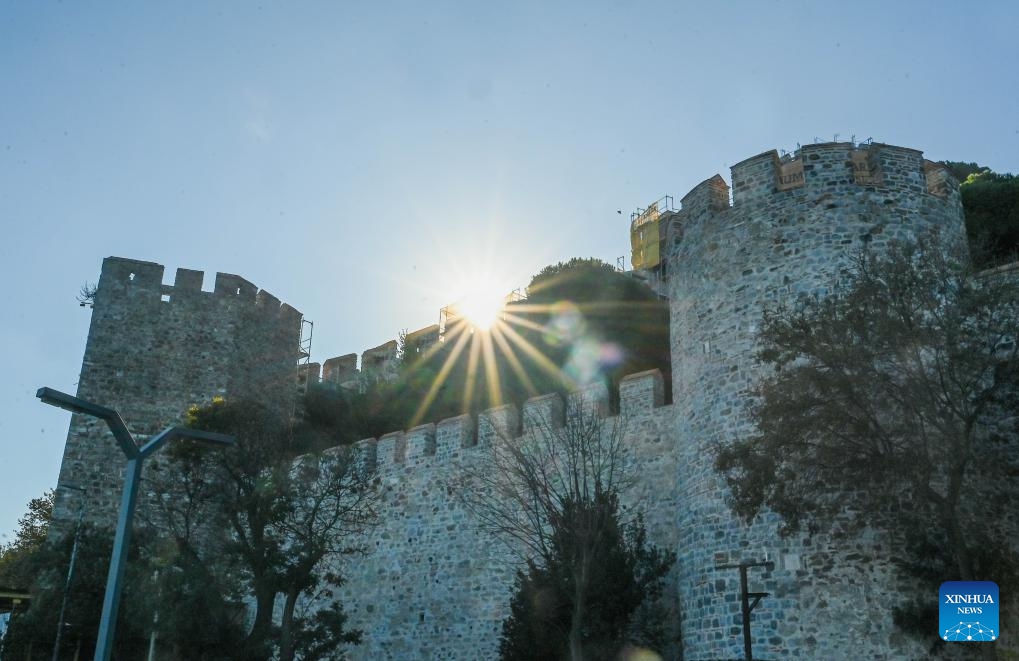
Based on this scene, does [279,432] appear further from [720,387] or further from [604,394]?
[720,387]

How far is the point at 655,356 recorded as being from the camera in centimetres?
2706

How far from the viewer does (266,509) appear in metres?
19.3

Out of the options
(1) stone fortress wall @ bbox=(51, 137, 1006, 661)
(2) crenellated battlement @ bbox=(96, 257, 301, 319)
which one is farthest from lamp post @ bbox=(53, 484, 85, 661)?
(2) crenellated battlement @ bbox=(96, 257, 301, 319)

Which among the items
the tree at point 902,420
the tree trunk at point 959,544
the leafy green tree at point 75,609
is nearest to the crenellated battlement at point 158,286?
the leafy green tree at point 75,609

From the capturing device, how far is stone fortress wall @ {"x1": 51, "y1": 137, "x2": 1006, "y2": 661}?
12773 millimetres

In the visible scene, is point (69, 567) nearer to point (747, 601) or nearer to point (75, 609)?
point (75, 609)

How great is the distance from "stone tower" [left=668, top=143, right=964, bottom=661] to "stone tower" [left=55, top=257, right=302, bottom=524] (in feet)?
49.2

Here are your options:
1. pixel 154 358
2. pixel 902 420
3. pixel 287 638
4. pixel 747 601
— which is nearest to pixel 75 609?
pixel 154 358

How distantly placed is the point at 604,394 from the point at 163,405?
12.8 metres

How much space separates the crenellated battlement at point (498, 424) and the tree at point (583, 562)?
1.23 ft

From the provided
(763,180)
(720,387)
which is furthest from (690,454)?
(763,180)

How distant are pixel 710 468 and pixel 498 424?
6.92 meters

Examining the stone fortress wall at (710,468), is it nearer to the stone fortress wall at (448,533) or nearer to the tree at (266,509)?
the stone fortress wall at (448,533)

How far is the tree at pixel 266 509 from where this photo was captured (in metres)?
18.6
